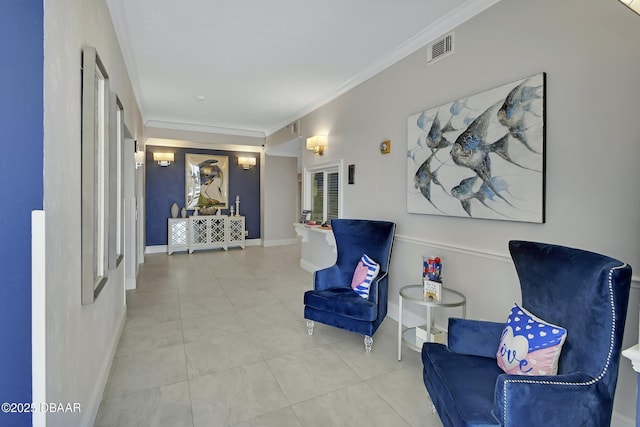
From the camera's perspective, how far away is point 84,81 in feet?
5.41

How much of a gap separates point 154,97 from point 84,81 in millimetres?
3630

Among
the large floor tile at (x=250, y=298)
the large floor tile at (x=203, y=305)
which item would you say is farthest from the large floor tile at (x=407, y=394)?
the large floor tile at (x=203, y=305)

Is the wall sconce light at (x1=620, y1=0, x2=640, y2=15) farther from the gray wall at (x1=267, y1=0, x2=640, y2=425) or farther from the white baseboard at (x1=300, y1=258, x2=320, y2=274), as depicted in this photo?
the white baseboard at (x1=300, y1=258, x2=320, y2=274)

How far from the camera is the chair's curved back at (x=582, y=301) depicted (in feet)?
4.30

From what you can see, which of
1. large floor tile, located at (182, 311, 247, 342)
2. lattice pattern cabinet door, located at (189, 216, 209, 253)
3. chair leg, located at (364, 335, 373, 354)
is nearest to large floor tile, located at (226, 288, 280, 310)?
large floor tile, located at (182, 311, 247, 342)

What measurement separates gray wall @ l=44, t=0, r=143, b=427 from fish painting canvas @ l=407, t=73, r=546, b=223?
2493 millimetres

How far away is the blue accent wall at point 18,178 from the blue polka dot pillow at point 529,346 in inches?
77.5

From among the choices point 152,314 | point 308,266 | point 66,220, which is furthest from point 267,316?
point 66,220

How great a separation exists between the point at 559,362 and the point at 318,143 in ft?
12.6

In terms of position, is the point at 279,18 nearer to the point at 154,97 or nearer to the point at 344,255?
the point at 344,255

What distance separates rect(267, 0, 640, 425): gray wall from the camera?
1.71m

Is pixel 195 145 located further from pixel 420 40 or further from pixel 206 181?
pixel 420 40

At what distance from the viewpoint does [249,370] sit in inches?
Result: 94.4

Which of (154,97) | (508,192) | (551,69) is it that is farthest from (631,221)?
(154,97)
